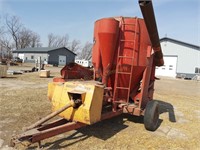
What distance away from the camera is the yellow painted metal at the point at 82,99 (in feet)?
14.2

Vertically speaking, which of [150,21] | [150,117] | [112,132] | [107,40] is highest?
[150,21]

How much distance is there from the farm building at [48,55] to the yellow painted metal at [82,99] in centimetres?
4516

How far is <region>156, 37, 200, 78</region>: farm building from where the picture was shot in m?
32.9

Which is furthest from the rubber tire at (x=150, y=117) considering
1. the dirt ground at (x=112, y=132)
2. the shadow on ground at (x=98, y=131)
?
the shadow on ground at (x=98, y=131)

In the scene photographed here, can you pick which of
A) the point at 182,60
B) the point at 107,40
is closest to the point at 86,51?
the point at 182,60

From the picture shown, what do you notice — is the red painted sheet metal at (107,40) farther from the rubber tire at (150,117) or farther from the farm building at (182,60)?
the farm building at (182,60)

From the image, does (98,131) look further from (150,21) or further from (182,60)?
(182,60)

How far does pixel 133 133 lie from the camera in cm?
533

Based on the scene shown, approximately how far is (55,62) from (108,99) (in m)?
46.6

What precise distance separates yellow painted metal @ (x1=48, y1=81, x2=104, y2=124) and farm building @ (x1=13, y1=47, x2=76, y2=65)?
45.2 meters

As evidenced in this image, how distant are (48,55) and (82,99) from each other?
1811 inches

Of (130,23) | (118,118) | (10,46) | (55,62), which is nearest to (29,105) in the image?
(118,118)

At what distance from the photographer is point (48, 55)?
48.8 meters

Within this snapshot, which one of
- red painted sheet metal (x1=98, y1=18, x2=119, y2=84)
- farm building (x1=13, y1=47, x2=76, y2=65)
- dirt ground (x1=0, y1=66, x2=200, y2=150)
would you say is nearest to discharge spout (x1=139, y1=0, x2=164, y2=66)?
red painted sheet metal (x1=98, y1=18, x2=119, y2=84)
